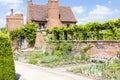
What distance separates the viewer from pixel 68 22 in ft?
166

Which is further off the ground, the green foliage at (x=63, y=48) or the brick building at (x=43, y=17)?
the brick building at (x=43, y=17)

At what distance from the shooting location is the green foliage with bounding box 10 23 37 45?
43619 mm

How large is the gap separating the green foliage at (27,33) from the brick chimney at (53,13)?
352 cm

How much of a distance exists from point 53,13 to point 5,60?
3467cm

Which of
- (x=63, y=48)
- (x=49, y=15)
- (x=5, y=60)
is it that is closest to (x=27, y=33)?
(x=49, y=15)

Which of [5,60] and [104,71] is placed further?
[104,71]

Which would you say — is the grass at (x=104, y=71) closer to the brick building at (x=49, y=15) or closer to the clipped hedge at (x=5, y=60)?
the clipped hedge at (x=5, y=60)

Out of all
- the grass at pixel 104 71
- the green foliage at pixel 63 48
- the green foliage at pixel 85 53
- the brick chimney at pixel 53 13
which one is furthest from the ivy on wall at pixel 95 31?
the brick chimney at pixel 53 13

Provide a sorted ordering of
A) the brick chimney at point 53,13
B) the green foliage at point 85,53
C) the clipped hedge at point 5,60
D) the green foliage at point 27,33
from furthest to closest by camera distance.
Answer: the brick chimney at point 53,13 → the green foliage at point 27,33 → the green foliage at point 85,53 → the clipped hedge at point 5,60

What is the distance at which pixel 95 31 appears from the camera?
26.4 metres

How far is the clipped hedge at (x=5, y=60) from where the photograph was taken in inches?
480

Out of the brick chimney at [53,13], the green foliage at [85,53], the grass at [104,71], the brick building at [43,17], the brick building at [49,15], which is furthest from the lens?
the brick building at [49,15]

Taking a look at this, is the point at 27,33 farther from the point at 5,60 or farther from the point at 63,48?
the point at 5,60

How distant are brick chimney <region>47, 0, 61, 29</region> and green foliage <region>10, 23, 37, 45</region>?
352 cm
